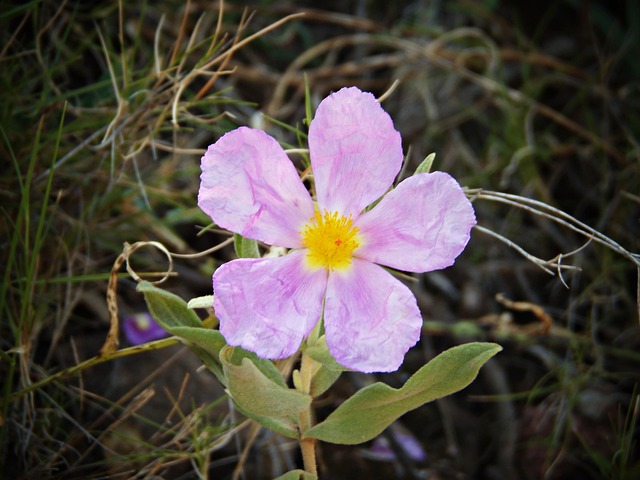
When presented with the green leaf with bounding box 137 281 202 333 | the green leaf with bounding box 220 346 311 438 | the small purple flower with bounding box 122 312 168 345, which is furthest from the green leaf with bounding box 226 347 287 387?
the small purple flower with bounding box 122 312 168 345

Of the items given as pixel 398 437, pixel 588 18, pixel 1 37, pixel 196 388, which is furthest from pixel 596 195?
pixel 1 37

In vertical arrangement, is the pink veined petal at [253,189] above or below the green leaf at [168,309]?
above

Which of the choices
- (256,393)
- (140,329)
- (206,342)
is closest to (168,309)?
(206,342)

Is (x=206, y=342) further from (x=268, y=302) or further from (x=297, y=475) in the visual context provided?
(x=297, y=475)

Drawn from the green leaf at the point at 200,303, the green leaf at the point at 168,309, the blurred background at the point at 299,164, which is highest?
the green leaf at the point at 200,303

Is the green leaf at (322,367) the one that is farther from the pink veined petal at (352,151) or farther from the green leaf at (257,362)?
the pink veined petal at (352,151)

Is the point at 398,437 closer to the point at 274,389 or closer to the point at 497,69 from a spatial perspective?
the point at 274,389

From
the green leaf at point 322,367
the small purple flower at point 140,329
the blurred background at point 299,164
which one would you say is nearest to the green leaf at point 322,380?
the green leaf at point 322,367
